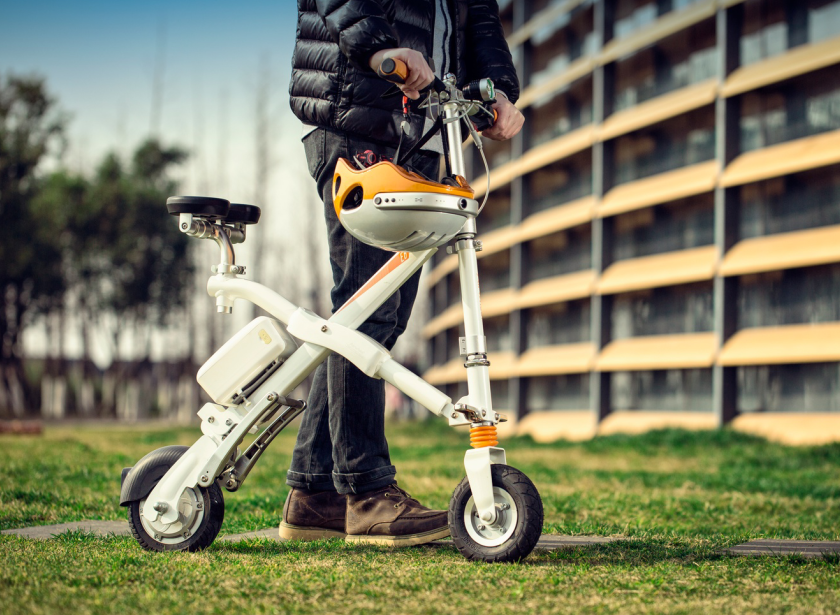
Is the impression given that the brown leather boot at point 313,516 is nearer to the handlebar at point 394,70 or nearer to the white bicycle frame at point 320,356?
the white bicycle frame at point 320,356

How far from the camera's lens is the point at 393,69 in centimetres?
221

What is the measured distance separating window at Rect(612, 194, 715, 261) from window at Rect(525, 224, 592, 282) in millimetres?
1190

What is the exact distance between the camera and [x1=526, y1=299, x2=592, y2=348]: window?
16344 millimetres

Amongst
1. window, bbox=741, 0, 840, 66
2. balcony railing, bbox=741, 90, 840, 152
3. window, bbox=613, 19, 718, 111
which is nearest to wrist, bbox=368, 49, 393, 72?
balcony railing, bbox=741, 90, 840, 152

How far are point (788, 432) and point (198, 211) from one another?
10565 mm

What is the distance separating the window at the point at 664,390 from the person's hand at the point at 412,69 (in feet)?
38.4

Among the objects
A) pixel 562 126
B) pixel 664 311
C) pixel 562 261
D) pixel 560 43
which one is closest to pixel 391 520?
pixel 664 311

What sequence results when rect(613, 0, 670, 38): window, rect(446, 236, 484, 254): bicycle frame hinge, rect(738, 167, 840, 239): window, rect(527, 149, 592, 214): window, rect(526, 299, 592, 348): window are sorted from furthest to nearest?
1. rect(527, 149, 592, 214): window
2. rect(526, 299, 592, 348): window
3. rect(613, 0, 670, 38): window
4. rect(738, 167, 840, 239): window
5. rect(446, 236, 484, 254): bicycle frame hinge

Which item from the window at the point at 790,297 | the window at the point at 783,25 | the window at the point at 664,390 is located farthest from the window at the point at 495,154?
the window at the point at 790,297

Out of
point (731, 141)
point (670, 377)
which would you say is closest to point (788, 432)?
point (670, 377)

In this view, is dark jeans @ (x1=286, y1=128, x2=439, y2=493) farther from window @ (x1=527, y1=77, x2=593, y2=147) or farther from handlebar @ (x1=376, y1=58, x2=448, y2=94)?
window @ (x1=527, y1=77, x2=593, y2=147)

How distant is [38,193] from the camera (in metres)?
24.1

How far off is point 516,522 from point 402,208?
0.79 meters

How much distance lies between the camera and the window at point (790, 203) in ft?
38.0
